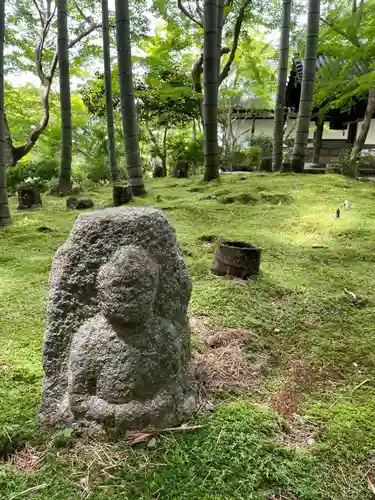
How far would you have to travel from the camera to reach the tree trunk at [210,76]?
21.4ft

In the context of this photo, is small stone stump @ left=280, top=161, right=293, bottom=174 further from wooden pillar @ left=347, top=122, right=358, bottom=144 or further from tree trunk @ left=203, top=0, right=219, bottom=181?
wooden pillar @ left=347, top=122, right=358, bottom=144

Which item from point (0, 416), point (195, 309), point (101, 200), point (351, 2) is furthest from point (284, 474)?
point (351, 2)

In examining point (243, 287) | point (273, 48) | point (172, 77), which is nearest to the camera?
point (243, 287)

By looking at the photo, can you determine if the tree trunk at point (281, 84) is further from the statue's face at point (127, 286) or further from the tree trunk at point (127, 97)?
the statue's face at point (127, 286)

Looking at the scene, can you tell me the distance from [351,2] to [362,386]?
14250mm

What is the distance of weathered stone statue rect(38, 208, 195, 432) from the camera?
5.19 feet

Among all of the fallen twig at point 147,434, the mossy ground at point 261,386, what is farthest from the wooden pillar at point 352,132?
the fallen twig at point 147,434

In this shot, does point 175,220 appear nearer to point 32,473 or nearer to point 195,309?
point 195,309

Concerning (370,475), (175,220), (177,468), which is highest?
(175,220)

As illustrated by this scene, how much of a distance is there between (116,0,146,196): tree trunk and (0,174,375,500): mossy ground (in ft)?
7.02

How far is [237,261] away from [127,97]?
419 cm

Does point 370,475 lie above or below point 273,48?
below

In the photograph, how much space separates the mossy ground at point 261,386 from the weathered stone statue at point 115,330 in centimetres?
12

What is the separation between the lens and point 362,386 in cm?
211
